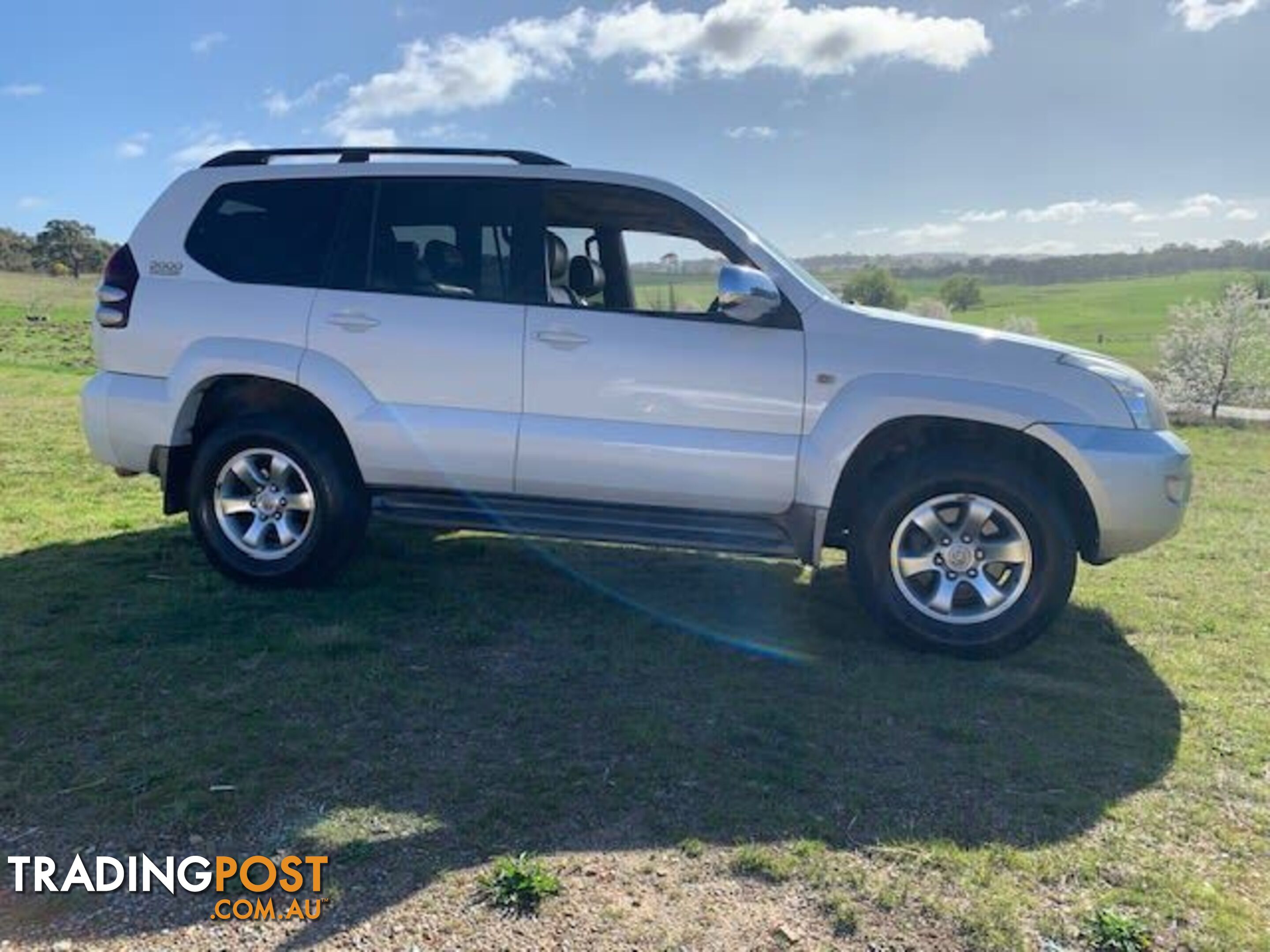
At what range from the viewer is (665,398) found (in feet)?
14.8

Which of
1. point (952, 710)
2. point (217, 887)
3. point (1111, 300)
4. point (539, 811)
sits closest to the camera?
point (217, 887)

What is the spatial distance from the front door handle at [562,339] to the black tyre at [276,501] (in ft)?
3.77

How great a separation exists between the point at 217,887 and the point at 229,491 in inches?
106

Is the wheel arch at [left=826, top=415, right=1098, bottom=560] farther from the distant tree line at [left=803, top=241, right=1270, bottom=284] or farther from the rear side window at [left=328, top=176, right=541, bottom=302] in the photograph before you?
the distant tree line at [left=803, top=241, right=1270, bottom=284]

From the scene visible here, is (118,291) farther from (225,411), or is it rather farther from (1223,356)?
(1223,356)

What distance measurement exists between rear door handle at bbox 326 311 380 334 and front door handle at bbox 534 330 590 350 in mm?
800

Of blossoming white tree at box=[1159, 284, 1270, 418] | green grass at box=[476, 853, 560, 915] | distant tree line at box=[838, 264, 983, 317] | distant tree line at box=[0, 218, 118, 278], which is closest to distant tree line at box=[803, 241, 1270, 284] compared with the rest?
blossoming white tree at box=[1159, 284, 1270, 418]

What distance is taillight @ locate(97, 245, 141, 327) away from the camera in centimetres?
490

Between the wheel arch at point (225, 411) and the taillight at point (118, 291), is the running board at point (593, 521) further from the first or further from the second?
the taillight at point (118, 291)

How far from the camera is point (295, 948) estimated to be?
2375mm

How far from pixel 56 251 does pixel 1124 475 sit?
65.8 meters

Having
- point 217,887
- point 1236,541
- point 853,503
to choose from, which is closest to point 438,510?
point 853,503

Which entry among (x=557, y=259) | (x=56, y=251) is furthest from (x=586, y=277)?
(x=56, y=251)

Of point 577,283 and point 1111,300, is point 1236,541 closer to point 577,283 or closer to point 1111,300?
point 577,283
